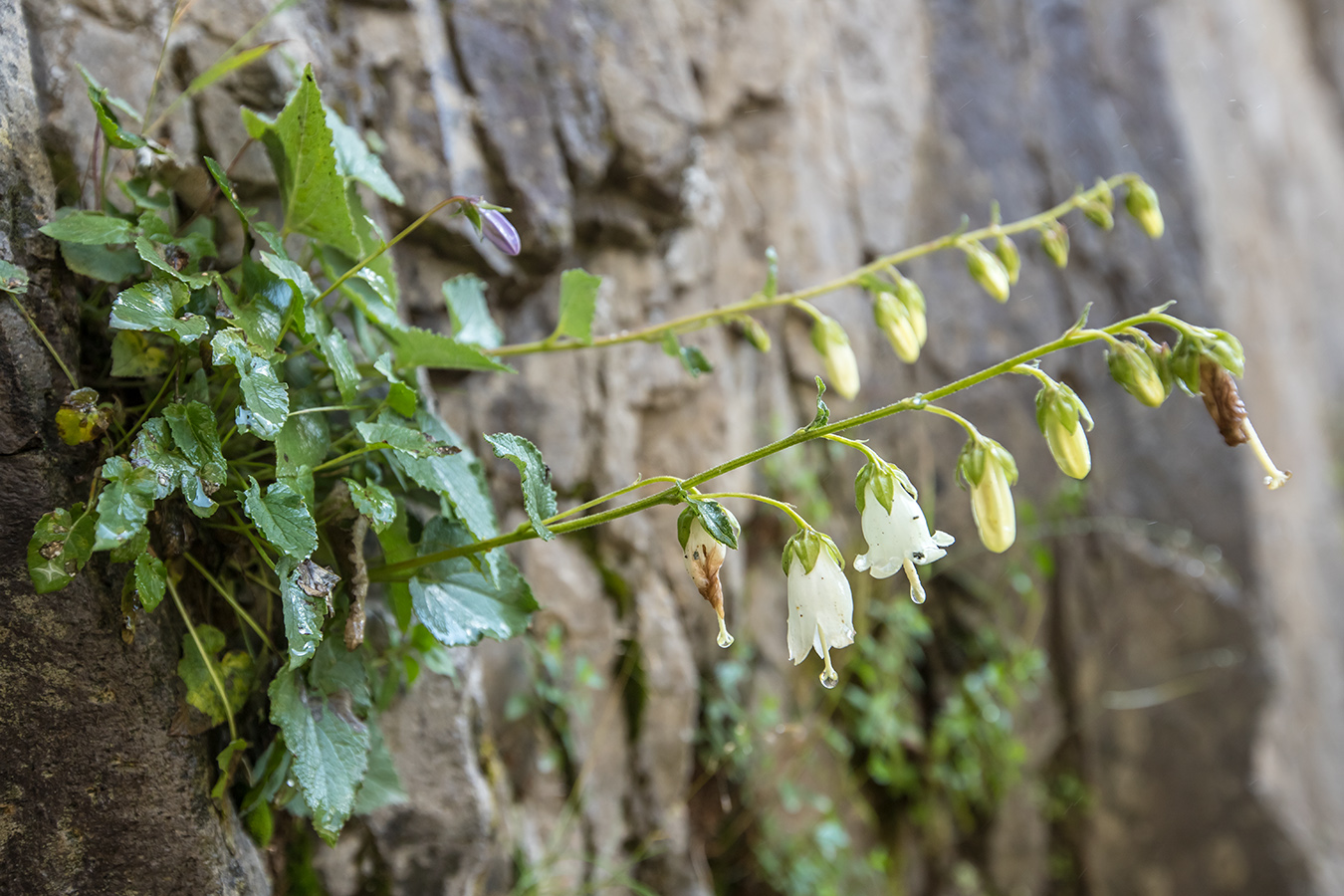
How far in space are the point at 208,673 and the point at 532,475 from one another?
423mm

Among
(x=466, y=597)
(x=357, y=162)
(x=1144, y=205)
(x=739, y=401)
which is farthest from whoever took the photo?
(x=739, y=401)

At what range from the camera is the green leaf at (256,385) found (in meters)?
0.77

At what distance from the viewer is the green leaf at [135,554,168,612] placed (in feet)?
2.51

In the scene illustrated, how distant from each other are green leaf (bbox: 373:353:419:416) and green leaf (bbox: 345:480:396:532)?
10 cm

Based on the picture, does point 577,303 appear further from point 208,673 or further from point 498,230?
point 208,673

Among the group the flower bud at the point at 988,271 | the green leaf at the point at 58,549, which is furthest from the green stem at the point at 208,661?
the flower bud at the point at 988,271

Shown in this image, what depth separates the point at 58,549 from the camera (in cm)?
76

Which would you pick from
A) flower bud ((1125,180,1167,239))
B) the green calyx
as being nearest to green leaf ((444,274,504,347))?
the green calyx

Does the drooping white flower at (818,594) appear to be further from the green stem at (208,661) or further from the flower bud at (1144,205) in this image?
the flower bud at (1144,205)

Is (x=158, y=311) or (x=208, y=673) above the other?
(x=158, y=311)

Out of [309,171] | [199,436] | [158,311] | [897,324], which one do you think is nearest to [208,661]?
[199,436]

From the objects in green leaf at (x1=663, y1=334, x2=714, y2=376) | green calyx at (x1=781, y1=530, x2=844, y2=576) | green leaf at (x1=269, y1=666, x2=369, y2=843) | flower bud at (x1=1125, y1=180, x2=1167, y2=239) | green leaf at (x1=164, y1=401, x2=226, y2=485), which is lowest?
green leaf at (x1=269, y1=666, x2=369, y2=843)

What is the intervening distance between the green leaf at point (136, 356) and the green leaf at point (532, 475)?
378mm

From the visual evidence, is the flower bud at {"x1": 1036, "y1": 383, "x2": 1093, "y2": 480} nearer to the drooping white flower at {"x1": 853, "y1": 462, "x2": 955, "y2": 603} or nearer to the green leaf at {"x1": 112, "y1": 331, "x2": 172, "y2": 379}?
the drooping white flower at {"x1": 853, "y1": 462, "x2": 955, "y2": 603}
